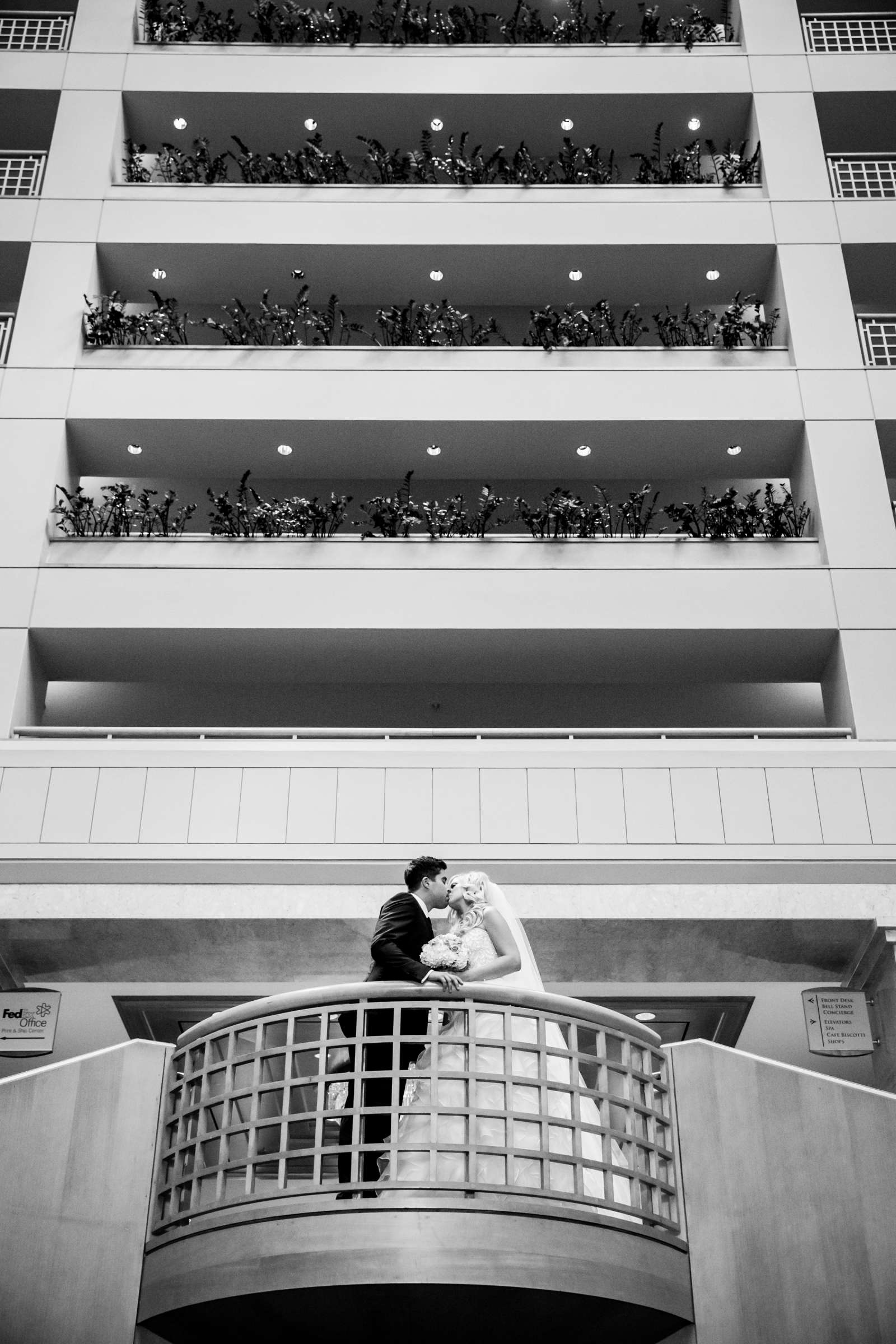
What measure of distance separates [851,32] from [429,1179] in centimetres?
1900

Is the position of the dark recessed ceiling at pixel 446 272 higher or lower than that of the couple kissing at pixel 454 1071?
higher

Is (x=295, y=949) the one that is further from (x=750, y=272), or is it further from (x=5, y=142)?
(x=5, y=142)

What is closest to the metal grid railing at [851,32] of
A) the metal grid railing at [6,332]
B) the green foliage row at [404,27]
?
the green foliage row at [404,27]

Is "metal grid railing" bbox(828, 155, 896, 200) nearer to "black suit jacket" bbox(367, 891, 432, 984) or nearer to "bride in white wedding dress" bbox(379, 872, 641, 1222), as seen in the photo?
"bride in white wedding dress" bbox(379, 872, 641, 1222)

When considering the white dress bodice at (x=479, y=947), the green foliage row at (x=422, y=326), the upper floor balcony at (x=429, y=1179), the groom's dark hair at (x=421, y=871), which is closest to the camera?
the upper floor balcony at (x=429, y=1179)

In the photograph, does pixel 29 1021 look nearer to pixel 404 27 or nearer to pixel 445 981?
pixel 445 981

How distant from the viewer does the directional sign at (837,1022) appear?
11227 millimetres

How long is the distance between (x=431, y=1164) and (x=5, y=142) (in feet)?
57.5

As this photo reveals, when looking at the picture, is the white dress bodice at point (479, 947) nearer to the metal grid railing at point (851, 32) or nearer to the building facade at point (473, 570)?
the building facade at point (473, 570)

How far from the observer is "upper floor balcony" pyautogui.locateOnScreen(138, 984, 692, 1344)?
19.8ft

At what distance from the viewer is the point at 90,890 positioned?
11.4 metres

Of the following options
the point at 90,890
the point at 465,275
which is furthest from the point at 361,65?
the point at 90,890

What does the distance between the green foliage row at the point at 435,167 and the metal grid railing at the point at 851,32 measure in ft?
7.90

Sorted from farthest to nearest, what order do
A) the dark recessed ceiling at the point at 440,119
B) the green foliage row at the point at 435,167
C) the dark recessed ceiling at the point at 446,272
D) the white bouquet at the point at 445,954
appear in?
the dark recessed ceiling at the point at 440,119 < the green foliage row at the point at 435,167 < the dark recessed ceiling at the point at 446,272 < the white bouquet at the point at 445,954
